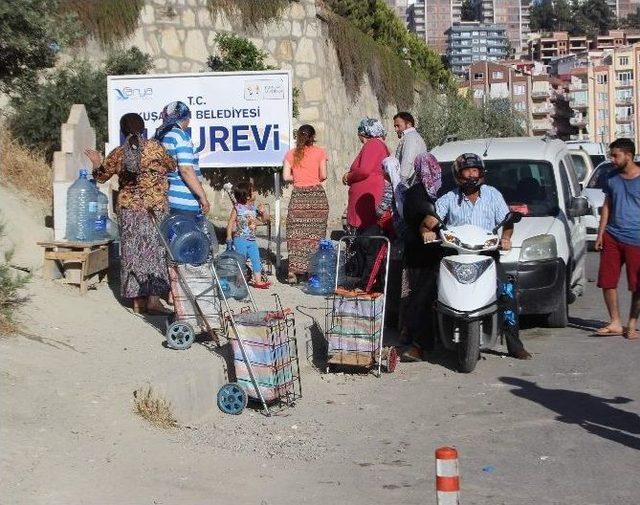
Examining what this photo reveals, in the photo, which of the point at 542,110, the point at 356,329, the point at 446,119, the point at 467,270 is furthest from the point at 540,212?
the point at 542,110

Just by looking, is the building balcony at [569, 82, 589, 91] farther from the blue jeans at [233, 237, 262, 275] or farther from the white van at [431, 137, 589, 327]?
the blue jeans at [233, 237, 262, 275]

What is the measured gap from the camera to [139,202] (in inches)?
434

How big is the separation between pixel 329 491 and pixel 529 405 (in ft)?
9.38

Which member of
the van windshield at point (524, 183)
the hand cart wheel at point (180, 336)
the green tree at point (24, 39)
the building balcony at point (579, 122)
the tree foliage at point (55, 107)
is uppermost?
the building balcony at point (579, 122)

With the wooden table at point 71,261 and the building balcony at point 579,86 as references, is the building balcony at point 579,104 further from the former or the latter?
the wooden table at point 71,261

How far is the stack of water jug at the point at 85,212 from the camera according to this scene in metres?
12.0

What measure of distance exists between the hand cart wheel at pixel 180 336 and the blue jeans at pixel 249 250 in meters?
3.68

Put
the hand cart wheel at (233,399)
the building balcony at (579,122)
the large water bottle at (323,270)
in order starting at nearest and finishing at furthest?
the hand cart wheel at (233,399) < the large water bottle at (323,270) < the building balcony at (579,122)

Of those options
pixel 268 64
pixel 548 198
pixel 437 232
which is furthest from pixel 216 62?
pixel 437 232

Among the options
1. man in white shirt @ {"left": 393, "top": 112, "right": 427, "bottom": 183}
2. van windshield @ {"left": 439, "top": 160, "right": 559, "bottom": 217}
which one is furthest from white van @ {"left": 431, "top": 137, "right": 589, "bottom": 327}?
man in white shirt @ {"left": 393, "top": 112, "right": 427, "bottom": 183}

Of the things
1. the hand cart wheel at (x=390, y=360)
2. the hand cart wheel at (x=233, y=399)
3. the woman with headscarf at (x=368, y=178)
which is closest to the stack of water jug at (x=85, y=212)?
the woman with headscarf at (x=368, y=178)

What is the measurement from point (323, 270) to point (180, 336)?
3919mm

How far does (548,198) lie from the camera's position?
43.4 ft

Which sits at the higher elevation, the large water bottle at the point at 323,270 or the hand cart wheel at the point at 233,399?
the large water bottle at the point at 323,270
